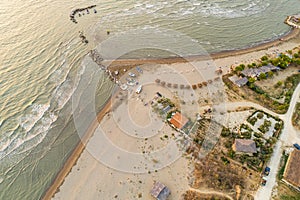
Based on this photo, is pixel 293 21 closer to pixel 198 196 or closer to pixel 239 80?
pixel 239 80

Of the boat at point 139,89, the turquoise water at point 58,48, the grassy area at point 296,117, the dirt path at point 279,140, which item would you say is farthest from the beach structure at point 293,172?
the turquoise water at point 58,48

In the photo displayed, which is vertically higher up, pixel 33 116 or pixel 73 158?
pixel 33 116

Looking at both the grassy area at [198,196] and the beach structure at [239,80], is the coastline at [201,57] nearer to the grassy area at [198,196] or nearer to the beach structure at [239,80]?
the beach structure at [239,80]

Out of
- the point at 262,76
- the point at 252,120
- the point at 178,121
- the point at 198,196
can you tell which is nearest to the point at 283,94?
the point at 262,76

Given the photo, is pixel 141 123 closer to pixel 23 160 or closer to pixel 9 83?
pixel 23 160

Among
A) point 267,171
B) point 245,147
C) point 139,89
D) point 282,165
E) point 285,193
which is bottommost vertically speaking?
point 285,193
